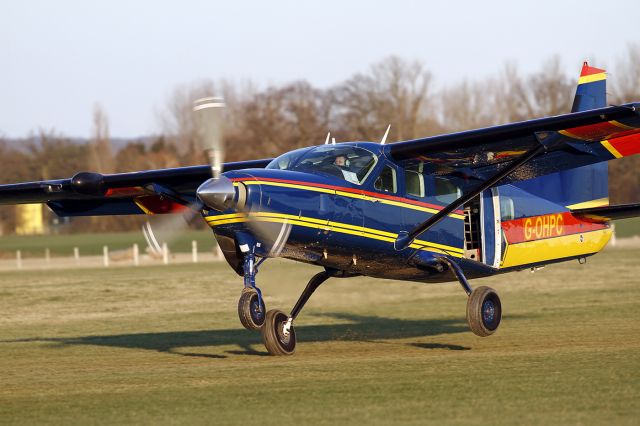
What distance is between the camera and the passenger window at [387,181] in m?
15.1

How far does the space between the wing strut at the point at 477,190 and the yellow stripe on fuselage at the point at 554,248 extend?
1.94 metres

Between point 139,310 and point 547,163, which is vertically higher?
point 547,163

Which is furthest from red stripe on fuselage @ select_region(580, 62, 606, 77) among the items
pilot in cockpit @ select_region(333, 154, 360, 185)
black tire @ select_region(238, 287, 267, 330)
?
black tire @ select_region(238, 287, 267, 330)

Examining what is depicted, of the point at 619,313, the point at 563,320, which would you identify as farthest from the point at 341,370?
the point at 619,313

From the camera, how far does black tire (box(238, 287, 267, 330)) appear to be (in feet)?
45.1

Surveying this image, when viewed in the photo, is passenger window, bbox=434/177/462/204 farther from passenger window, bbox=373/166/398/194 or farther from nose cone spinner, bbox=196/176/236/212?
nose cone spinner, bbox=196/176/236/212

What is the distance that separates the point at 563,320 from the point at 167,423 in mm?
11552

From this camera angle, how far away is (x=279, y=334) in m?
15.0

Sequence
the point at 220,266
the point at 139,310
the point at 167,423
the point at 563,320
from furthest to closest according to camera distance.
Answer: the point at 220,266 → the point at 139,310 → the point at 563,320 → the point at 167,423

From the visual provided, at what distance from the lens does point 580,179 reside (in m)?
18.6

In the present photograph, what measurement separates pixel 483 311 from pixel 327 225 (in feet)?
9.33

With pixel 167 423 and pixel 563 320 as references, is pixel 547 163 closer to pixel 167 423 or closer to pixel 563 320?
pixel 563 320

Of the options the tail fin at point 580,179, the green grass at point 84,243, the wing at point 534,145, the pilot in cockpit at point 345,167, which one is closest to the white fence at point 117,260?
the green grass at point 84,243

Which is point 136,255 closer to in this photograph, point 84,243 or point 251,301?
point 84,243
